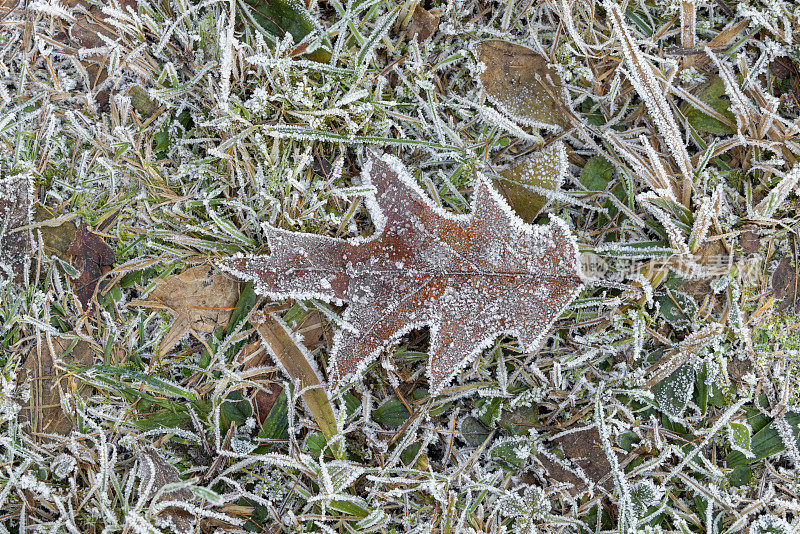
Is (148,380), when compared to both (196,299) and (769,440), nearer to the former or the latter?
(196,299)

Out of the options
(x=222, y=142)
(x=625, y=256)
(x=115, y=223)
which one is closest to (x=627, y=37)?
(x=625, y=256)

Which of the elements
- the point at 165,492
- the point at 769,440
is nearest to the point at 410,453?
the point at 165,492

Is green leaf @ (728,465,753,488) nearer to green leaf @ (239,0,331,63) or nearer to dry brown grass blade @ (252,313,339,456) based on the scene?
dry brown grass blade @ (252,313,339,456)

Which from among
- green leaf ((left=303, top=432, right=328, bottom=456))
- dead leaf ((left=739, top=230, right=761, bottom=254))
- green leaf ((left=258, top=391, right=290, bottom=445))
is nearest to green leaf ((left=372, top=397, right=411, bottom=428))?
green leaf ((left=303, top=432, right=328, bottom=456))

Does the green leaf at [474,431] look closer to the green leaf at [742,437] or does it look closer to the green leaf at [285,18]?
the green leaf at [742,437]

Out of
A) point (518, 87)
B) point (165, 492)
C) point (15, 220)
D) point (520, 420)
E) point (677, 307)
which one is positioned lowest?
point (165, 492)

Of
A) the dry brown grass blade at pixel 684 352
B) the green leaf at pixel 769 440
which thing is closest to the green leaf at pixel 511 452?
the dry brown grass blade at pixel 684 352
